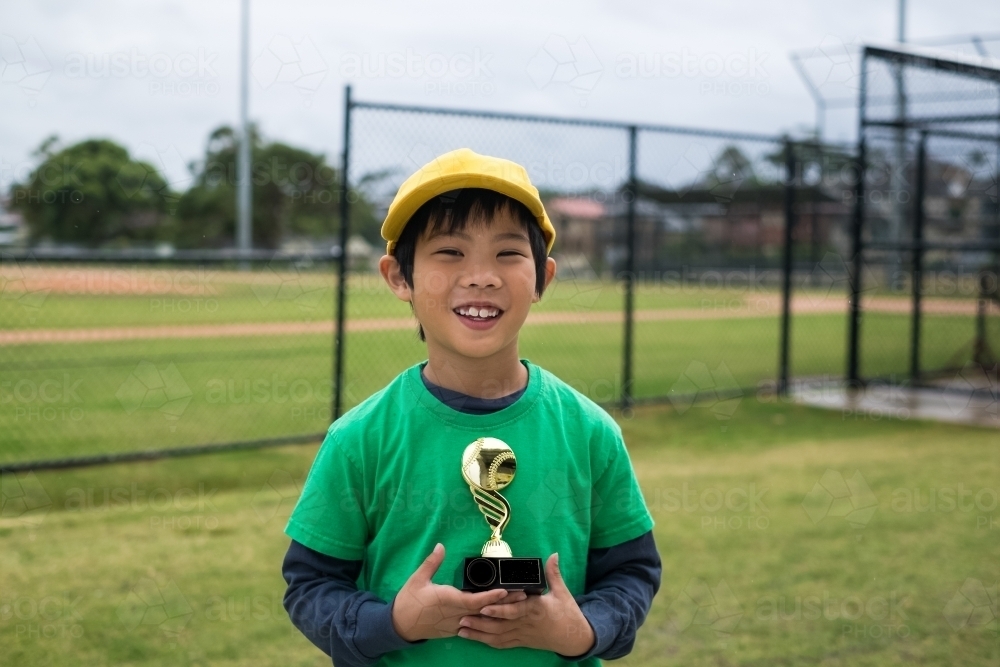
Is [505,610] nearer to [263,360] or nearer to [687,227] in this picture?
[263,360]

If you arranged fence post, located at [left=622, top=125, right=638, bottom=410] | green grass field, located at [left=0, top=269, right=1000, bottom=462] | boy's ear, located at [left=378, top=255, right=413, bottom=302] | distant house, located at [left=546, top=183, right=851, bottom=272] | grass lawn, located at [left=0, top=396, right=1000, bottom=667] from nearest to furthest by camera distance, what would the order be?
1. boy's ear, located at [left=378, top=255, right=413, bottom=302]
2. grass lawn, located at [left=0, top=396, right=1000, bottom=667]
3. green grass field, located at [left=0, top=269, right=1000, bottom=462]
4. fence post, located at [left=622, top=125, right=638, bottom=410]
5. distant house, located at [left=546, top=183, right=851, bottom=272]

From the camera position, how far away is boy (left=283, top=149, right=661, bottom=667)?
5.24ft

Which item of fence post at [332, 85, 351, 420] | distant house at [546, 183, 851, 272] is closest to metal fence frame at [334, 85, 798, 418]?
fence post at [332, 85, 351, 420]

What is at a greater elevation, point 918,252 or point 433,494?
point 918,252

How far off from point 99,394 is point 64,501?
4130mm

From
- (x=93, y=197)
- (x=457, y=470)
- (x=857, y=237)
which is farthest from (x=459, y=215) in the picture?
(x=93, y=197)

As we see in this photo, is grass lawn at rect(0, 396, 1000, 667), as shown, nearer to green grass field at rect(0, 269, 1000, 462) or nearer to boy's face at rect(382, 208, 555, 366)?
green grass field at rect(0, 269, 1000, 462)

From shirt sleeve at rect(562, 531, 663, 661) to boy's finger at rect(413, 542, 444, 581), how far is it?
0.28m

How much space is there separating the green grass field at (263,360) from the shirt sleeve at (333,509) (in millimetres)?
5624

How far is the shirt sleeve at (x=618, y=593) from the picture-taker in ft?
5.28

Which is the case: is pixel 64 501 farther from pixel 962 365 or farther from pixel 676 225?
pixel 676 225

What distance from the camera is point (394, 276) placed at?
1.79 meters

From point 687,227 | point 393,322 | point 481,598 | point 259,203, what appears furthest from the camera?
point 259,203

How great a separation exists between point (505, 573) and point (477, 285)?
46cm
